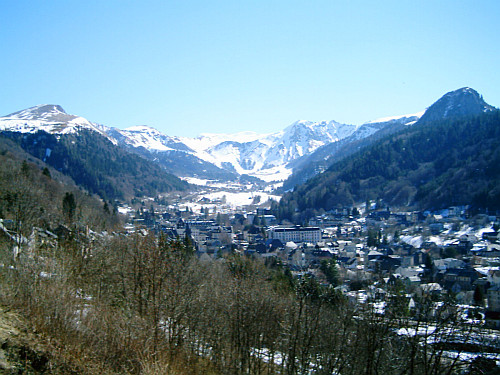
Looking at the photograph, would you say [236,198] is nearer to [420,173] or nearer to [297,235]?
[420,173]

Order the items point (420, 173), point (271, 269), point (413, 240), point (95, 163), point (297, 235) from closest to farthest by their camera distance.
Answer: point (271, 269) < point (413, 240) < point (297, 235) < point (420, 173) < point (95, 163)

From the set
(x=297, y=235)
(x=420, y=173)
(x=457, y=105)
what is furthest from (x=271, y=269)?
(x=457, y=105)

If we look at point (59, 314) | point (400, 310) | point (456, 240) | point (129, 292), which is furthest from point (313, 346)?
point (456, 240)

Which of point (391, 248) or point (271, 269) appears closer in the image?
point (271, 269)

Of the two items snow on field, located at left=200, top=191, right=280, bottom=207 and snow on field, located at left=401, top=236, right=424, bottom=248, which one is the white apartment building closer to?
snow on field, located at left=401, top=236, right=424, bottom=248

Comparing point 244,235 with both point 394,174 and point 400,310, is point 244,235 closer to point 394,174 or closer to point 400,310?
point 394,174
